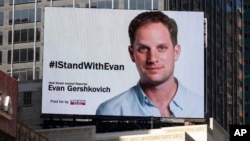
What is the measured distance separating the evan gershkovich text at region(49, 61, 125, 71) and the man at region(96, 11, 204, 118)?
71.8 inches

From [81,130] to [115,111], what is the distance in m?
8.88

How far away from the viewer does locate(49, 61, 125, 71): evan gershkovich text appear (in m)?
84.7

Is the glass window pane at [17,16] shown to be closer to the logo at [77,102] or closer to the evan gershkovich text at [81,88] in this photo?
the evan gershkovich text at [81,88]

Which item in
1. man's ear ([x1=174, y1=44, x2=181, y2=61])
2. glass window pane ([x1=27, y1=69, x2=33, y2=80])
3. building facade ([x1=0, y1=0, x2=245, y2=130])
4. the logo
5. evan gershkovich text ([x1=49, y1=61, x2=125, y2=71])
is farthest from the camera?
building facade ([x1=0, y1=0, x2=245, y2=130])

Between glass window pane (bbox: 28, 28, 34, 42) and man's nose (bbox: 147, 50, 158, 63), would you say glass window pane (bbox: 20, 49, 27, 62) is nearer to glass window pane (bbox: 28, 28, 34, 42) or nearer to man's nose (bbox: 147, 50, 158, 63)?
glass window pane (bbox: 28, 28, 34, 42)

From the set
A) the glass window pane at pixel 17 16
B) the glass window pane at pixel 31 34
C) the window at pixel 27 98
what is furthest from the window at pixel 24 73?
the window at pixel 27 98

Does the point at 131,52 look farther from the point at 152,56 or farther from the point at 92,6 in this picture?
the point at 92,6

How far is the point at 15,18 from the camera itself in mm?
127938

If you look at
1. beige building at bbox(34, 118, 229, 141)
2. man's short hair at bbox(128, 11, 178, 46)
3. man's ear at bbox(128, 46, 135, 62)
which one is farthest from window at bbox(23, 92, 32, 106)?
beige building at bbox(34, 118, 229, 141)

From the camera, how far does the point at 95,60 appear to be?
86.0 meters

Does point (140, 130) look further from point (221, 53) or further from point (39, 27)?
point (221, 53)

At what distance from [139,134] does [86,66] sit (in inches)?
469

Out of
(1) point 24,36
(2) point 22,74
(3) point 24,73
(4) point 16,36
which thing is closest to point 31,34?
(1) point 24,36

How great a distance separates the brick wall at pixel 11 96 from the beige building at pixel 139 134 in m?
26.5
